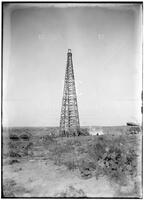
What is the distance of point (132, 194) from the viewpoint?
1724 mm

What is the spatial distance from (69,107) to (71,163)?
0.44 metres

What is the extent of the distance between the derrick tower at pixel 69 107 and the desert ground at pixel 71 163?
0.06m

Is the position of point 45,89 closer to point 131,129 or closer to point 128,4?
point 131,129

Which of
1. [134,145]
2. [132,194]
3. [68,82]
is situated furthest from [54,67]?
[132,194]

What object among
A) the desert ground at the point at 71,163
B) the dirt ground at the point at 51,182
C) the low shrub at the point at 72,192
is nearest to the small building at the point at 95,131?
the desert ground at the point at 71,163

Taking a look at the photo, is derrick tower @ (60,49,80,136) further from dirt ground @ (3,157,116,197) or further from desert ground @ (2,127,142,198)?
dirt ground @ (3,157,116,197)

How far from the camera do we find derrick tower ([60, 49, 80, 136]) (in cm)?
177

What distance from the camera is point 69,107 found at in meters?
→ 1.80

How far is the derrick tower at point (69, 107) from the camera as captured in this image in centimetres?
177

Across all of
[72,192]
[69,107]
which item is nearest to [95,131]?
[69,107]

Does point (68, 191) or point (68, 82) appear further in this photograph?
point (68, 82)

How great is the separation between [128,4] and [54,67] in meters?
0.75

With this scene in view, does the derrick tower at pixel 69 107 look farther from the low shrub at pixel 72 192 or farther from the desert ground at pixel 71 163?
the low shrub at pixel 72 192

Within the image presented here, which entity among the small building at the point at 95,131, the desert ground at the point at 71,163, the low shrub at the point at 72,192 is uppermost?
the small building at the point at 95,131
